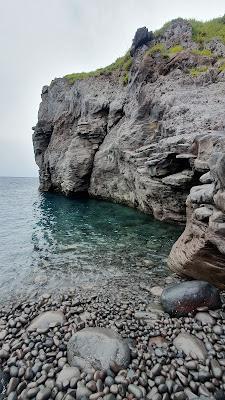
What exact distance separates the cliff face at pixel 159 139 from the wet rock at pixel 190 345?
3.90 metres

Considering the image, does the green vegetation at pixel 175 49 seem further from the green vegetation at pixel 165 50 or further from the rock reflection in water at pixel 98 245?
the rock reflection in water at pixel 98 245

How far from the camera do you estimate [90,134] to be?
49.1m

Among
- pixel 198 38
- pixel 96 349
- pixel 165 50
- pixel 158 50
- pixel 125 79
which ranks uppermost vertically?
pixel 198 38

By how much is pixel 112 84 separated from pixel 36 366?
170 feet

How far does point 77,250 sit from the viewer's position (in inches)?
745

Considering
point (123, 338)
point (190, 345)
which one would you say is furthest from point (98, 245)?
point (190, 345)

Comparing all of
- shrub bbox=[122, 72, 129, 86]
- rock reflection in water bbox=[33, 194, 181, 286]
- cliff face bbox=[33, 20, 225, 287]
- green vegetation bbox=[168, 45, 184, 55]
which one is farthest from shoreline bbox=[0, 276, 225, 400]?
shrub bbox=[122, 72, 129, 86]

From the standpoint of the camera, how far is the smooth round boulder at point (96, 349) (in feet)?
25.0

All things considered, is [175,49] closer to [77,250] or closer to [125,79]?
[125,79]

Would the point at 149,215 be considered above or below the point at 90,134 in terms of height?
below

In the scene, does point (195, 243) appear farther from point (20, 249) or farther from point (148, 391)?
point (20, 249)

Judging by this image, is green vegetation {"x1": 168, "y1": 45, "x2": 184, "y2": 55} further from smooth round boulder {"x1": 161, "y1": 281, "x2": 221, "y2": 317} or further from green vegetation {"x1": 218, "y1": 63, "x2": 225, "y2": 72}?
smooth round boulder {"x1": 161, "y1": 281, "x2": 221, "y2": 317}

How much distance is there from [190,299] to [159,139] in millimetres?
24089

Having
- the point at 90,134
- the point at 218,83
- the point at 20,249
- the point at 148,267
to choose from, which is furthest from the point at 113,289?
the point at 90,134
